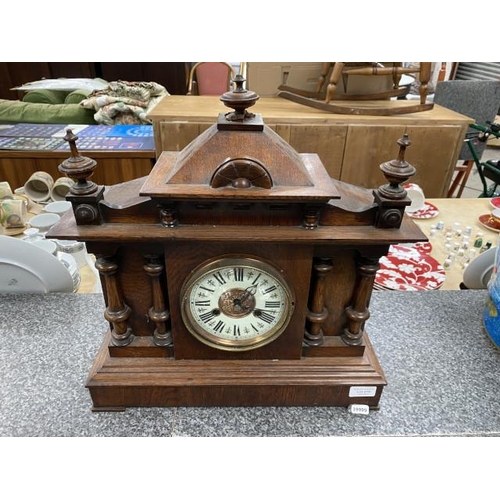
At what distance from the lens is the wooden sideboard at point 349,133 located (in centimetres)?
245

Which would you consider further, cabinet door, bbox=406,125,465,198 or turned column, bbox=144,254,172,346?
cabinet door, bbox=406,125,465,198

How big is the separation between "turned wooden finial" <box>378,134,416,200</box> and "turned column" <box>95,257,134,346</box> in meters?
0.53

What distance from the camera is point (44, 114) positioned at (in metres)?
3.73

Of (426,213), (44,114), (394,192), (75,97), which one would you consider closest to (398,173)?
(394,192)

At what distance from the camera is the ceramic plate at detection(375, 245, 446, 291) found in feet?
4.55

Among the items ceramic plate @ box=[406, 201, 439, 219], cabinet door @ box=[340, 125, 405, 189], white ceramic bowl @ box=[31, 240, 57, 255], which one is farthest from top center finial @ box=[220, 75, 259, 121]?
cabinet door @ box=[340, 125, 405, 189]

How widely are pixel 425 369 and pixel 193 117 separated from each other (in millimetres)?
2033

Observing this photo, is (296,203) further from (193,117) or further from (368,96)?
(368,96)

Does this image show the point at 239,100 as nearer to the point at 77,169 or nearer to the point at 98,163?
the point at 77,169

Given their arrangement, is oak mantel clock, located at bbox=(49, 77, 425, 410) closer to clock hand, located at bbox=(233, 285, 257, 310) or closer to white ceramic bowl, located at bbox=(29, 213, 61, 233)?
clock hand, located at bbox=(233, 285, 257, 310)

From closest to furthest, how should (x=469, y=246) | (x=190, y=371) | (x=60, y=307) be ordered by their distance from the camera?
1. (x=190, y=371)
2. (x=60, y=307)
3. (x=469, y=246)

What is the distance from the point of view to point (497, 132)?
9.00ft

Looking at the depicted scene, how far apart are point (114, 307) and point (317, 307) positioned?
0.42 meters

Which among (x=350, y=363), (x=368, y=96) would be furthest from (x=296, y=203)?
(x=368, y=96)
